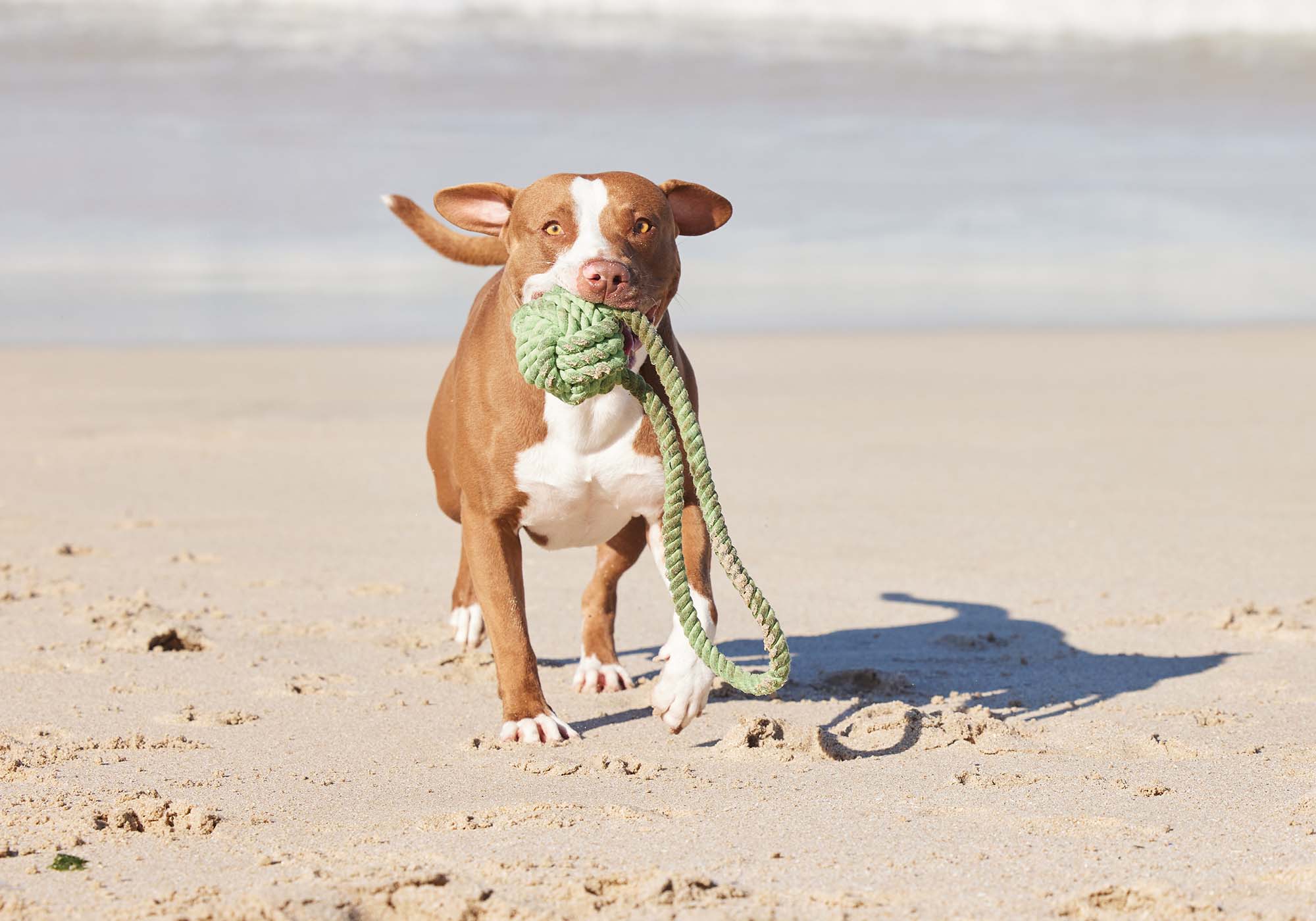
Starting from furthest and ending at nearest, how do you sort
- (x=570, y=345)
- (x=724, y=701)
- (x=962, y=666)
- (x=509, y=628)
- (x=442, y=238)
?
(x=442, y=238)
(x=962, y=666)
(x=724, y=701)
(x=509, y=628)
(x=570, y=345)

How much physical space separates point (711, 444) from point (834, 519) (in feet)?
12.2

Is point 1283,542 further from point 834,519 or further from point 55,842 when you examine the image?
point 55,842

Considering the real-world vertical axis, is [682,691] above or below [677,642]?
below

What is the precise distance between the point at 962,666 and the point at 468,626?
184cm

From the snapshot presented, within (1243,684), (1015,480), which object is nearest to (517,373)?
(1243,684)

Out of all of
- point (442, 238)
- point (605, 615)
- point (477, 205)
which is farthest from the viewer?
point (442, 238)

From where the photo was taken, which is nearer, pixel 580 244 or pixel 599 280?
pixel 599 280

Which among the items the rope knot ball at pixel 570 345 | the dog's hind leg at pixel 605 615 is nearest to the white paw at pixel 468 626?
the dog's hind leg at pixel 605 615

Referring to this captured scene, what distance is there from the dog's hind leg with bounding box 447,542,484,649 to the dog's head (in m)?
1.61

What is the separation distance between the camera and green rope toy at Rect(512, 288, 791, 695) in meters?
4.18

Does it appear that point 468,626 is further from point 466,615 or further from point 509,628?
point 509,628

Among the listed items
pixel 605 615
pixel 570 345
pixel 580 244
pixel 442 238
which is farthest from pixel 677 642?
pixel 442 238

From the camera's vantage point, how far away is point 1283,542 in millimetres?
7949

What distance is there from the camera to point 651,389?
14.5ft
